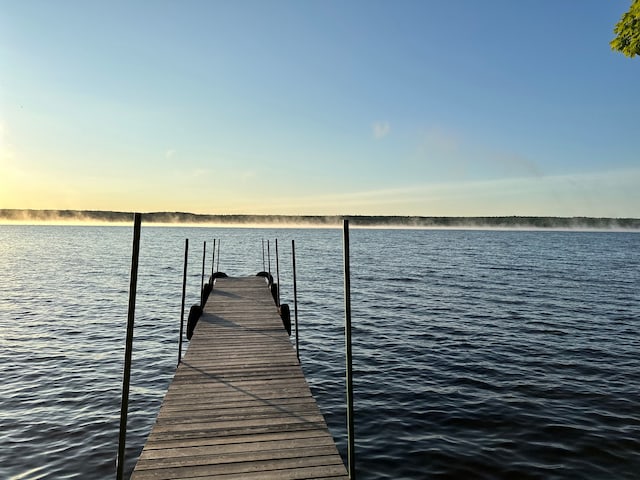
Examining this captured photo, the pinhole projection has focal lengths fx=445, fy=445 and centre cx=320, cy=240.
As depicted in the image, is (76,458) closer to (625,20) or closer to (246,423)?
(246,423)

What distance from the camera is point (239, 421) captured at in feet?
26.2

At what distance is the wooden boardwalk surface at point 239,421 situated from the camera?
21.1ft

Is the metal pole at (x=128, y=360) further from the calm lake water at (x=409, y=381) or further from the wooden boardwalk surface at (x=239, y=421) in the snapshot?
the calm lake water at (x=409, y=381)

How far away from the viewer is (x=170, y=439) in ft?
23.7

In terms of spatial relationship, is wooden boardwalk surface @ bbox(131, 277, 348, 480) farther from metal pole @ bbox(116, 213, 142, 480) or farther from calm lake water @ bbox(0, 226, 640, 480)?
calm lake water @ bbox(0, 226, 640, 480)

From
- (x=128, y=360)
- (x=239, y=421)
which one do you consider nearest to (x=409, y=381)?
(x=239, y=421)

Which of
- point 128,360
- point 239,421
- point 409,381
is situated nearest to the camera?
point 128,360

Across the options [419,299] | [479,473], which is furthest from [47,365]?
[419,299]

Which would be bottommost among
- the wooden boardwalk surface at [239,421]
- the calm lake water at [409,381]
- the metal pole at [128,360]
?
the calm lake water at [409,381]

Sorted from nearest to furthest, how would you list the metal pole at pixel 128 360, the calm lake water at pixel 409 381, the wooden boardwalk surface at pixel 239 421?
the metal pole at pixel 128 360
the wooden boardwalk surface at pixel 239 421
the calm lake water at pixel 409 381

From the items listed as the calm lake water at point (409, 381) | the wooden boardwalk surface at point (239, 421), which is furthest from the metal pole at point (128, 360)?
the calm lake water at point (409, 381)

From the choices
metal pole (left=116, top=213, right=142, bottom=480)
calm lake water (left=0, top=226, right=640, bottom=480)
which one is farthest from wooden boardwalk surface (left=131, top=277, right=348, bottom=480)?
calm lake water (left=0, top=226, right=640, bottom=480)

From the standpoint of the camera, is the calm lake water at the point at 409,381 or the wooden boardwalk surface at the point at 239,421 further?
the calm lake water at the point at 409,381

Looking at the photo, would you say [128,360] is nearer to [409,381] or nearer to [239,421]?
[239,421]
